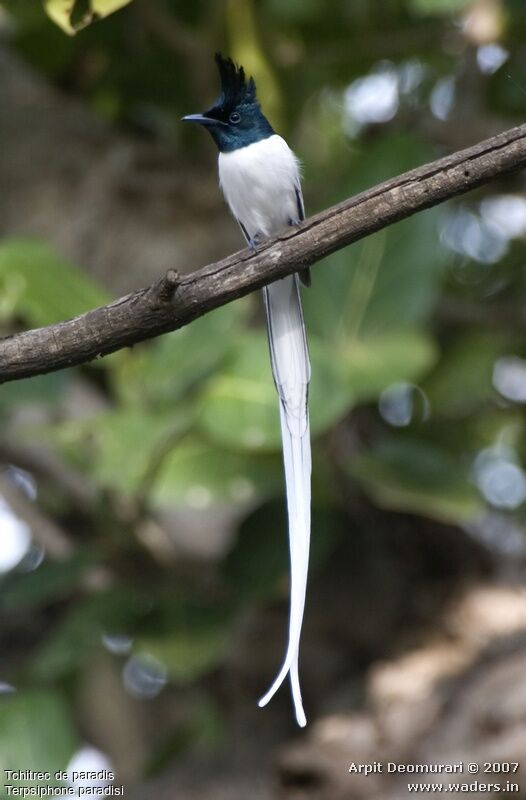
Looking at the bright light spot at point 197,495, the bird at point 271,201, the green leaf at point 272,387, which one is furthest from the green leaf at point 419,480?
the bird at point 271,201

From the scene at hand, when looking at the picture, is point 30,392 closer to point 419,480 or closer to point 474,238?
point 419,480

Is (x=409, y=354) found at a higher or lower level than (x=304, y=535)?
higher

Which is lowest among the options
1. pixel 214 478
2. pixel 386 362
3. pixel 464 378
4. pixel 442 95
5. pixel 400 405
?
pixel 214 478

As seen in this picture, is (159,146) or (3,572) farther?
(159,146)

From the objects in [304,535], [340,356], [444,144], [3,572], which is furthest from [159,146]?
[304,535]

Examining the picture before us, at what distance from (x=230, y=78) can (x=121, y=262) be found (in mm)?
1860

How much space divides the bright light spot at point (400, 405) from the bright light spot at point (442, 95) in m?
1.18

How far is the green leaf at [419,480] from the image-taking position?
3.00m

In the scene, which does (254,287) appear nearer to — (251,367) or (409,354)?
(251,367)

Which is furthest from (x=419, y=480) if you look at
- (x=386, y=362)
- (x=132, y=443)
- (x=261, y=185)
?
(x=261, y=185)

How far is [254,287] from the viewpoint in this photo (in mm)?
1784

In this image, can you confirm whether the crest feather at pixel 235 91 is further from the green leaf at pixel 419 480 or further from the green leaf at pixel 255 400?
the green leaf at pixel 419 480

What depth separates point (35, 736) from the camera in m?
3.05

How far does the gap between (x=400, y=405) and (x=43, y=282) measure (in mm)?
1609
